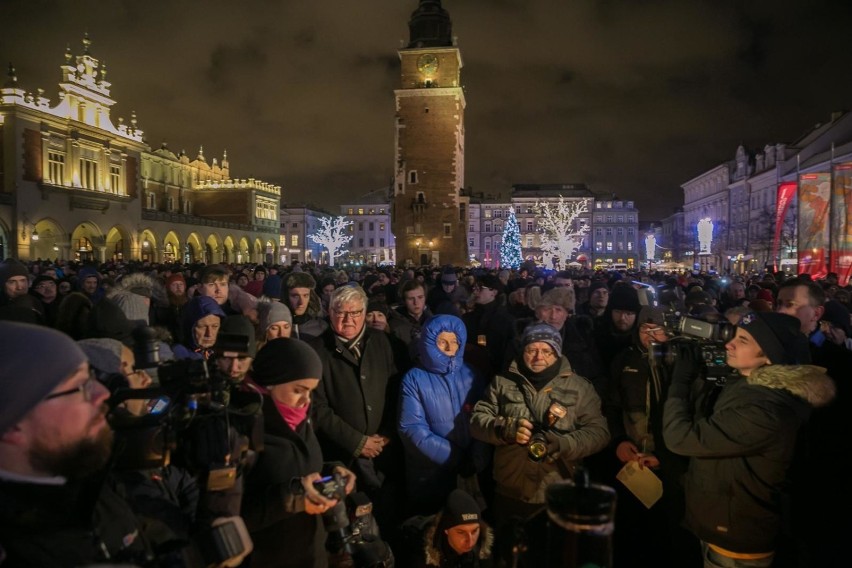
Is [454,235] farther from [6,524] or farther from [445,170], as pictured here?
[6,524]

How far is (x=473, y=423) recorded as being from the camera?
3.54m

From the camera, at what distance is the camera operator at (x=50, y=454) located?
1.34 m

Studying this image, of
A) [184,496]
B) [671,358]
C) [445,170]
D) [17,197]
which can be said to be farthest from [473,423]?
[445,170]

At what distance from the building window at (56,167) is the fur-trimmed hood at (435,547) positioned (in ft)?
139

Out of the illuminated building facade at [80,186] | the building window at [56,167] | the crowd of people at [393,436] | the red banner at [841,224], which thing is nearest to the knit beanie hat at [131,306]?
the crowd of people at [393,436]

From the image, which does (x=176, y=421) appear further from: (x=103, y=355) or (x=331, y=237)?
(x=331, y=237)

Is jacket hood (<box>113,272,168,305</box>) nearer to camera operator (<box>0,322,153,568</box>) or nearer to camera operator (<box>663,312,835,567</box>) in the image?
camera operator (<box>0,322,153,568</box>)

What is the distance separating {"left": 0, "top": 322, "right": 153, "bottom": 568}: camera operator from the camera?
1343 mm

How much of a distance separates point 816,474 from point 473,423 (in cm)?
184

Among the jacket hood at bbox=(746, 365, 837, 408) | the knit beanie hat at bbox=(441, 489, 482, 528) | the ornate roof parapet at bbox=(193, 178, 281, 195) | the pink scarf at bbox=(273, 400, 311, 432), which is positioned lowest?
the knit beanie hat at bbox=(441, 489, 482, 528)

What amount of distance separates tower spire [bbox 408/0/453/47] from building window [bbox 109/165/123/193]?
86.1ft

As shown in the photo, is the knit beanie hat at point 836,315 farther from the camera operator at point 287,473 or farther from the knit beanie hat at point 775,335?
the camera operator at point 287,473

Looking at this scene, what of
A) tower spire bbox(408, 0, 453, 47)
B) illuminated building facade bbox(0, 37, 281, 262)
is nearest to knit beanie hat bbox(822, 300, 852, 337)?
illuminated building facade bbox(0, 37, 281, 262)

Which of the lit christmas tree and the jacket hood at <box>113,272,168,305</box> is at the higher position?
the lit christmas tree
